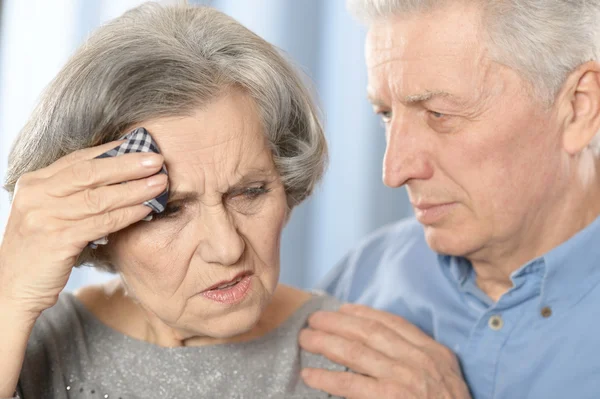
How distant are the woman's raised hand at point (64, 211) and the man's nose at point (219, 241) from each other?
0.43 ft

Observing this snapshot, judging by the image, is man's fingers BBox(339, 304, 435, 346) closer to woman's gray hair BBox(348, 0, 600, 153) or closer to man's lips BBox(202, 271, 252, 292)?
man's lips BBox(202, 271, 252, 292)

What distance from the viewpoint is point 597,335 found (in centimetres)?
173

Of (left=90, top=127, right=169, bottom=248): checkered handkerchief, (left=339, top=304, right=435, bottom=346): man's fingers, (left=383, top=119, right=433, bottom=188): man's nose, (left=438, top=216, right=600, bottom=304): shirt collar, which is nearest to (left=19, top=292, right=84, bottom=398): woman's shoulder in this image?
(left=90, top=127, right=169, bottom=248): checkered handkerchief

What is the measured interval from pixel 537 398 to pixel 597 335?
188mm

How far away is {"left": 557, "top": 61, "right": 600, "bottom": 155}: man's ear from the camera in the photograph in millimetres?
1786

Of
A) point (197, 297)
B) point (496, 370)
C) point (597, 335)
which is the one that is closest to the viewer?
point (197, 297)

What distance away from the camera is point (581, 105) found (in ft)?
5.97

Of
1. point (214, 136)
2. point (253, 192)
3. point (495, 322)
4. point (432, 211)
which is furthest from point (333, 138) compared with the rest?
point (214, 136)

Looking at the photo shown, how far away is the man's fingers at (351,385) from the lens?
1699 mm

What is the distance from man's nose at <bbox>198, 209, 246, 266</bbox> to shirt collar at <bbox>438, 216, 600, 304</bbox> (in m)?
0.70

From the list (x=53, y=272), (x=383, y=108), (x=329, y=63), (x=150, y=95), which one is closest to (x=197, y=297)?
(x=53, y=272)

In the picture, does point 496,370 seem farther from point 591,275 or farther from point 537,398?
point 591,275

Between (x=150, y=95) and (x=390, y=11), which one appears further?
(x=390, y=11)

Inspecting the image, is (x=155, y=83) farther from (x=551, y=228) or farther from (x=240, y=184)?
(x=551, y=228)
